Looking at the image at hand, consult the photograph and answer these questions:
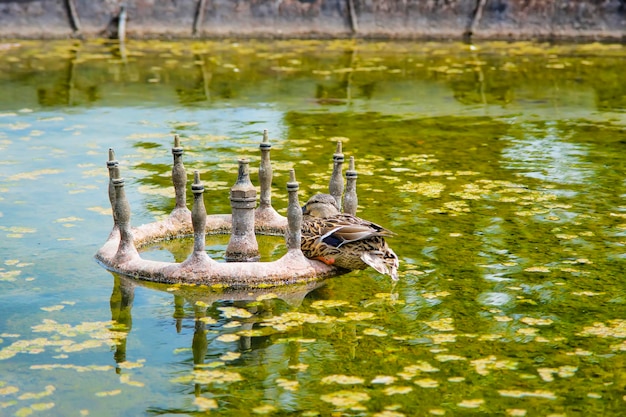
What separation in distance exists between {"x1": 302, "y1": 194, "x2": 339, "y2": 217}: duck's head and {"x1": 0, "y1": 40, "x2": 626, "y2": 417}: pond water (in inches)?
18.7

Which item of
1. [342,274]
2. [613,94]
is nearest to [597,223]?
[342,274]

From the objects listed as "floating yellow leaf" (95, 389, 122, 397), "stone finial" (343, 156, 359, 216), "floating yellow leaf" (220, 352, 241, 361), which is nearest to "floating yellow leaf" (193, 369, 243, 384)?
"floating yellow leaf" (220, 352, 241, 361)

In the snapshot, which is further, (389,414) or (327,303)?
(327,303)

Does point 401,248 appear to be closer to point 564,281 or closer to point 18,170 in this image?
point 564,281

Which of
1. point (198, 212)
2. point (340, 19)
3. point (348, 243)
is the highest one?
point (340, 19)

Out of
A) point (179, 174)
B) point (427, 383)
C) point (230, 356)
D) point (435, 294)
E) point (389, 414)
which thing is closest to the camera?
point (389, 414)

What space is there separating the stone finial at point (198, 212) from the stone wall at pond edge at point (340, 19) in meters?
12.0

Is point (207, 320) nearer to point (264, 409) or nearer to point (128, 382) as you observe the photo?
point (128, 382)

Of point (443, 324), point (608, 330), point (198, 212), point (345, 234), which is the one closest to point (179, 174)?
point (198, 212)

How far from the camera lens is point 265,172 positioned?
7836 mm

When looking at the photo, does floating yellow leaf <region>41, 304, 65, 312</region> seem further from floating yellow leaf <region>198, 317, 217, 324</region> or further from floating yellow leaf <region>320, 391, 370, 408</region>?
floating yellow leaf <region>320, 391, 370, 408</region>

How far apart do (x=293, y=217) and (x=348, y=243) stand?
400 mm

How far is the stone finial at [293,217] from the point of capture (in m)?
6.84

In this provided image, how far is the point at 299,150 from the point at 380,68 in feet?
18.3
